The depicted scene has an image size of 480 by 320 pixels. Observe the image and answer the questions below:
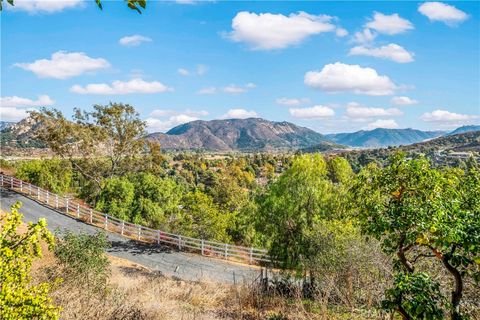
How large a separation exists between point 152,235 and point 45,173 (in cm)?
1892

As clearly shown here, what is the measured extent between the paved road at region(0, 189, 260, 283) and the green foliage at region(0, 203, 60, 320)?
14.8 m

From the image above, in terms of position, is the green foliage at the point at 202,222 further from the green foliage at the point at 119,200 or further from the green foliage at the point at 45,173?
the green foliage at the point at 45,173

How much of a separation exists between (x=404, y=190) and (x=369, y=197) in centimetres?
86

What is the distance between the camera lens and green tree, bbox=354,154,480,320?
4.67 m

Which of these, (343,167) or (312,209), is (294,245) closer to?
(312,209)

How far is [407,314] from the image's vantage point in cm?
513

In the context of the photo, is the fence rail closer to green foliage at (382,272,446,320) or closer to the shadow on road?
the shadow on road

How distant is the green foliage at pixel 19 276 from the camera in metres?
3.37

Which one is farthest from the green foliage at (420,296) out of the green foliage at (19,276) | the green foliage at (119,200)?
the green foliage at (119,200)

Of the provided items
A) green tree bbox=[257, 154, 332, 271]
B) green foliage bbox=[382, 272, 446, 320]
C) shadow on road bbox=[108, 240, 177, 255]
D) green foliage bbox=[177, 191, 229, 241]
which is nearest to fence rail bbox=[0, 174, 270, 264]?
shadow on road bbox=[108, 240, 177, 255]

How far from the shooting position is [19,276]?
3537 mm

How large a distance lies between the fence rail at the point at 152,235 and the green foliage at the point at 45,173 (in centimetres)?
632

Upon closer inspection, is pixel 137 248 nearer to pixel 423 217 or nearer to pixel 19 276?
pixel 19 276

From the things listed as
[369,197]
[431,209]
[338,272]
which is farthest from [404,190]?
[338,272]
